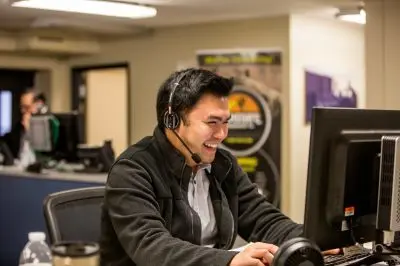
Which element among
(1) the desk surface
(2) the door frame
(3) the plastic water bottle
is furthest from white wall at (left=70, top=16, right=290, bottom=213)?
(3) the plastic water bottle

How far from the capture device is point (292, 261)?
149cm

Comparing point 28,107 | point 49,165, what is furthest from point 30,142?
point 28,107

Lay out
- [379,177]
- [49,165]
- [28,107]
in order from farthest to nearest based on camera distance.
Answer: [28,107]
[49,165]
[379,177]

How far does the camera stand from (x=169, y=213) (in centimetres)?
195

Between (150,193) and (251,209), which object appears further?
(251,209)

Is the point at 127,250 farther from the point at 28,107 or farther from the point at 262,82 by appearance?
the point at 28,107

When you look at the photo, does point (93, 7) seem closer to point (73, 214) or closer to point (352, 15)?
point (352, 15)

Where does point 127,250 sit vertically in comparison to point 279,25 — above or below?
below

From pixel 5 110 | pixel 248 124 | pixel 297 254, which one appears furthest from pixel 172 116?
pixel 5 110

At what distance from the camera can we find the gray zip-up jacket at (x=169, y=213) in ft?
5.65

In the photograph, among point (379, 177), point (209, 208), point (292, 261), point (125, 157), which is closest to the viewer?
point (292, 261)

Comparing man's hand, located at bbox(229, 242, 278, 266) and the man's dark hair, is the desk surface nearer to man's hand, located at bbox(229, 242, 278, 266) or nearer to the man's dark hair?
the man's dark hair

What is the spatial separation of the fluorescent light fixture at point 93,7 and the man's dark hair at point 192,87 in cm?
317

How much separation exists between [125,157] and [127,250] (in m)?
0.28
